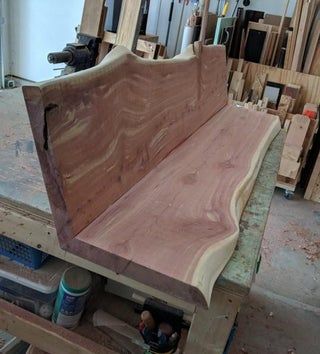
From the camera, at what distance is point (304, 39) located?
2.13 metres

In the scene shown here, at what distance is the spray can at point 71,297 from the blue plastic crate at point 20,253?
8 centimetres

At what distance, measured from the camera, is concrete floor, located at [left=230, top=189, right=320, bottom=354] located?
4.48 ft

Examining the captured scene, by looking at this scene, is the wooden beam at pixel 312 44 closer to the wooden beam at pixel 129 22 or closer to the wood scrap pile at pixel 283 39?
the wood scrap pile at pixel 283 39

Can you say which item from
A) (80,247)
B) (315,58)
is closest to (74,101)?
(80,247)

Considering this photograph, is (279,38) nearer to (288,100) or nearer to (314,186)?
(288,100)

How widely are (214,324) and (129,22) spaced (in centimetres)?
106

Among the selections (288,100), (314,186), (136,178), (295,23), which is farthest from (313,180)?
(136,178)

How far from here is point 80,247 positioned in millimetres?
550

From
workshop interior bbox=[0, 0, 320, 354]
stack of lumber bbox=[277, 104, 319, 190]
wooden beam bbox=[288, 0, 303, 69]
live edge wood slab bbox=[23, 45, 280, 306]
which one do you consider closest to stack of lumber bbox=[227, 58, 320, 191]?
stack of lumber bbox=[277, 104, 319, 190]

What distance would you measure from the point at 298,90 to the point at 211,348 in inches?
77.9

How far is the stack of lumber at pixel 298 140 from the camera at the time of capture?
2158mm

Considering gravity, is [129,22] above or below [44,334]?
above

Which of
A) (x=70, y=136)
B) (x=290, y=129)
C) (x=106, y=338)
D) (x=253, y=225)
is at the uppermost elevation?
(x=70, y=136)

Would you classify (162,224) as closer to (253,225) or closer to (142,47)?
(253,225)
